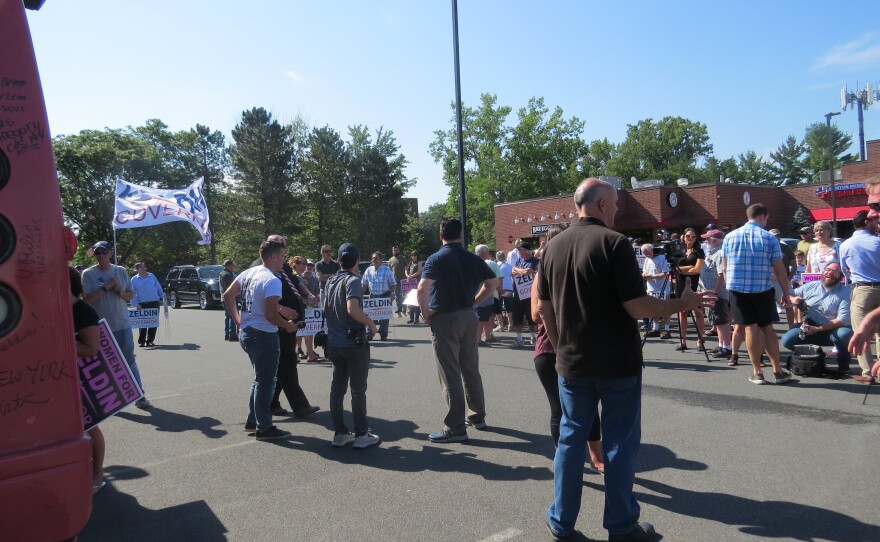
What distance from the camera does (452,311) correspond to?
583cm

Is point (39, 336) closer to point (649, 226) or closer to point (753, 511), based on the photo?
point (753, 511)

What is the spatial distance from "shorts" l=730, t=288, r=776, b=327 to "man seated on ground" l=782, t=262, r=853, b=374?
111 cm

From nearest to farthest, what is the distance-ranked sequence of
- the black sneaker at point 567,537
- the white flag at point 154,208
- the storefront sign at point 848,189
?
the black sneaker at point 567,537 < the white flag at point 154,208 < the storefront sign at point 848,189

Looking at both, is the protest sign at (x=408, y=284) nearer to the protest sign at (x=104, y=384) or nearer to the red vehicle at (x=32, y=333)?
the protest sign at (x=104, y=384)

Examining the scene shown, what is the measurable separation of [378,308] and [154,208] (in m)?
5.45

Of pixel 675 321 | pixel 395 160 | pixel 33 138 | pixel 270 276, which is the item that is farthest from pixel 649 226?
pixel 33 138

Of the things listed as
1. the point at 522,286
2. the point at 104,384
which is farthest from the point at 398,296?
the point at 104,384

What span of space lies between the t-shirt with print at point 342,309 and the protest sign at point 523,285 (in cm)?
554

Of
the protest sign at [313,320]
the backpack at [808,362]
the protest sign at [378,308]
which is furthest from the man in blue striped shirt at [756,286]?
the protest sign at [313,320]

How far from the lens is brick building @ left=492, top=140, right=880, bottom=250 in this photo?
31406 mm

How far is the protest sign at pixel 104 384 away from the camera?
414 centimetres

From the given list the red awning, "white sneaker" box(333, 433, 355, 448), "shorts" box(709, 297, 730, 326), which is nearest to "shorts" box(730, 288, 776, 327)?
"shorts" box(709, 297, 730, 326)

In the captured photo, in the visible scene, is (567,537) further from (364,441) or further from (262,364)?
(262,364)

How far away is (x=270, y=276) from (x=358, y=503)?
2.43 metres
